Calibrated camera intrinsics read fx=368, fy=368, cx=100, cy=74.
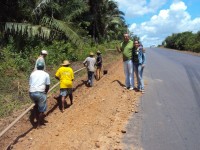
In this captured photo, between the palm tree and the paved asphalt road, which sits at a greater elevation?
the palm tree

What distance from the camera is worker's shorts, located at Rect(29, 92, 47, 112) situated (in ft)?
34.1

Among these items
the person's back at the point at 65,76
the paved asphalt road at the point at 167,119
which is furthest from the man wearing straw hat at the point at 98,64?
the person's back at the point at 65,76

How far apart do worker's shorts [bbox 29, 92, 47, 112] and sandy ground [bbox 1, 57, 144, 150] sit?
640mm

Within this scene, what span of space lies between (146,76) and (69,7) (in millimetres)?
10844

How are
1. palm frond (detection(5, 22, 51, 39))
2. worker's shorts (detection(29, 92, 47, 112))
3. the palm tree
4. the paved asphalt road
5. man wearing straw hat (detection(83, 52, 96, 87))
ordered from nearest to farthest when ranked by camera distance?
1. the paved asphalt road
2. worker's shorts (detection(29, 92, 47, 112))
3. man wearing straw hat (detection(83, 52, 96, 87))
4. palm frond (detection(5, 22, 51, 39))
5. the palm tree

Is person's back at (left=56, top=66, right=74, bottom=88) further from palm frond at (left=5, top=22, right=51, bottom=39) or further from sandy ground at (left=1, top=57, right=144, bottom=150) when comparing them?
palm frond at (left=5, top=22, right=51, bottom=39)

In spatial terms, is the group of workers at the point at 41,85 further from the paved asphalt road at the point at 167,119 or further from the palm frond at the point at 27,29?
the palm frond at the point at 27,29

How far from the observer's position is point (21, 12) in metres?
20.5

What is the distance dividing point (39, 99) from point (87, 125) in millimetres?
1673

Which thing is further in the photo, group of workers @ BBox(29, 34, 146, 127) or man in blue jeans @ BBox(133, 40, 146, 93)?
man in blue jeans @ BBox(133, 40, 146, 93)

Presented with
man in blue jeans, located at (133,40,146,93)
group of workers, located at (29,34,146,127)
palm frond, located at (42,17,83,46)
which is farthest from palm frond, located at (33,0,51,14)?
man in blue jeans, located at (133,40,146,93)

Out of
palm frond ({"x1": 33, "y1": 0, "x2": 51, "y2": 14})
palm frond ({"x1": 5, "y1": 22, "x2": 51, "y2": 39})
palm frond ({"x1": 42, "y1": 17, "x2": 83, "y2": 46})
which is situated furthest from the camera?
palm frond ({"x1": 33, "y1": 0, "x2": 51, "y2": 14})

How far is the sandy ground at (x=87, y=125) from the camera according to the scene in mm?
8555

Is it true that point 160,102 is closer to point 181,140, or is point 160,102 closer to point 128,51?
point 128,51
